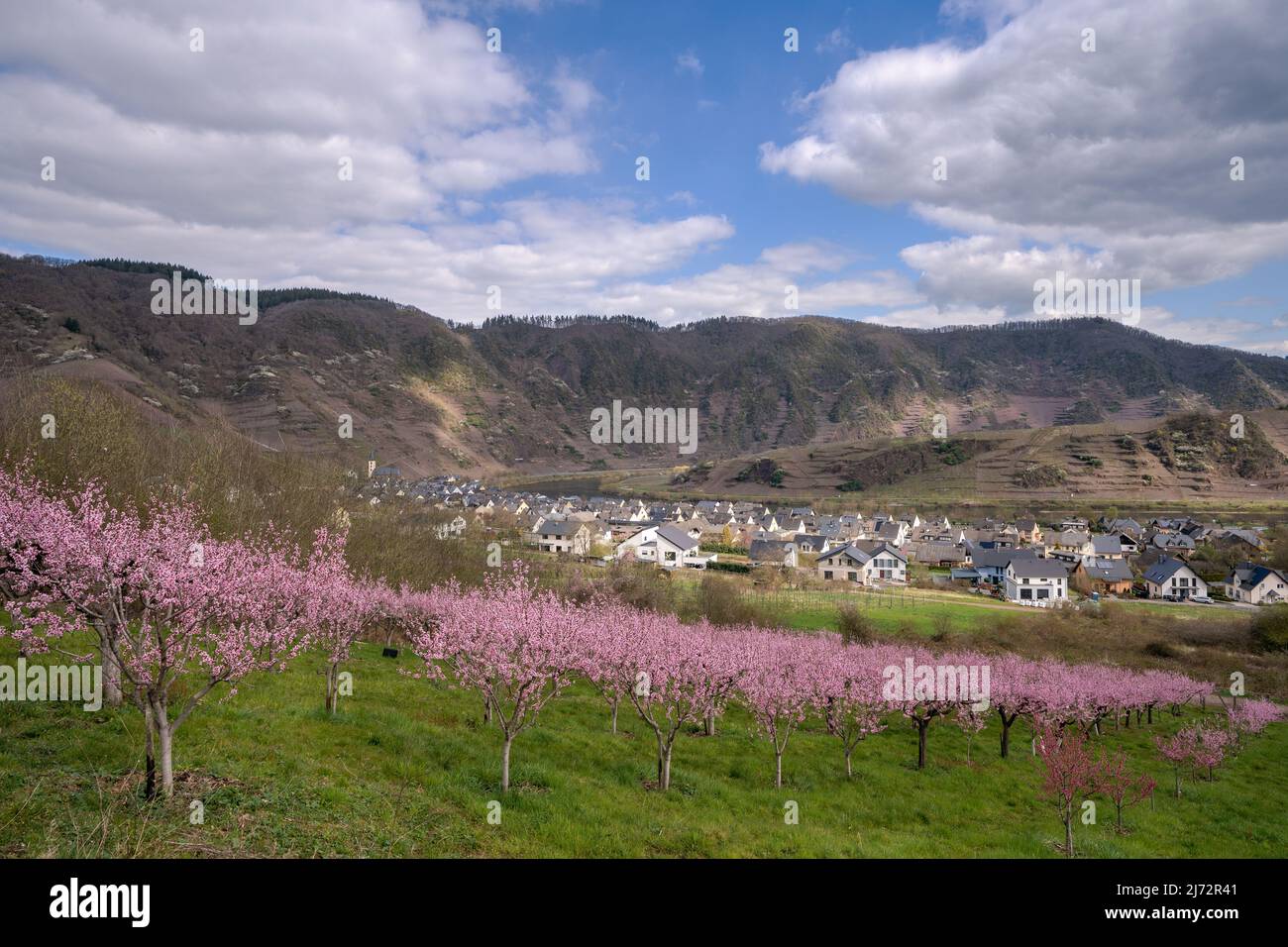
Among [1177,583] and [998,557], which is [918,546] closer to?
[998,557]

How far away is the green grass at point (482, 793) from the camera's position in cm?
1170

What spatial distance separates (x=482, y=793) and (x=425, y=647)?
758 centimetres

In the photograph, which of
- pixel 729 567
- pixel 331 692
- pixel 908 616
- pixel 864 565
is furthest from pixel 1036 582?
pixel 331 692

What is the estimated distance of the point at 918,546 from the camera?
125062 mm

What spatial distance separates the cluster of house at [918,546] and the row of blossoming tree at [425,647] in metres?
41.6

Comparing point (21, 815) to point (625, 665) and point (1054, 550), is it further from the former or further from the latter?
point (1054, 550)

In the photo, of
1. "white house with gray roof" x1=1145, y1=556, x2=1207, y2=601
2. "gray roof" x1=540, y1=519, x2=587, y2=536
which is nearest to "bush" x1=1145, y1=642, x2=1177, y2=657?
"white house with gray roof" x1=1145, y1=556, x2=1207, y2=601

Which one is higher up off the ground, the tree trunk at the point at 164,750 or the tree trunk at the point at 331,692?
the tree trunk at the point at 164,750

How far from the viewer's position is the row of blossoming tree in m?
12.4

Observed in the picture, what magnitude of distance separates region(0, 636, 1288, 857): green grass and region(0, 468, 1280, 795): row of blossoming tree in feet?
3.32

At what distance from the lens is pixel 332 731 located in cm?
1928

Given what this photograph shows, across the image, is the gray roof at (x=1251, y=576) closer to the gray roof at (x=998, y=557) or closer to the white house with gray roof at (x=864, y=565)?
the gray roof at (x=998, y=557)

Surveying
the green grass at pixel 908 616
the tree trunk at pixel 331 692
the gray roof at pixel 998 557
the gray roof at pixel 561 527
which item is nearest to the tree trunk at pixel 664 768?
the tree trunk at pixel 331 692
